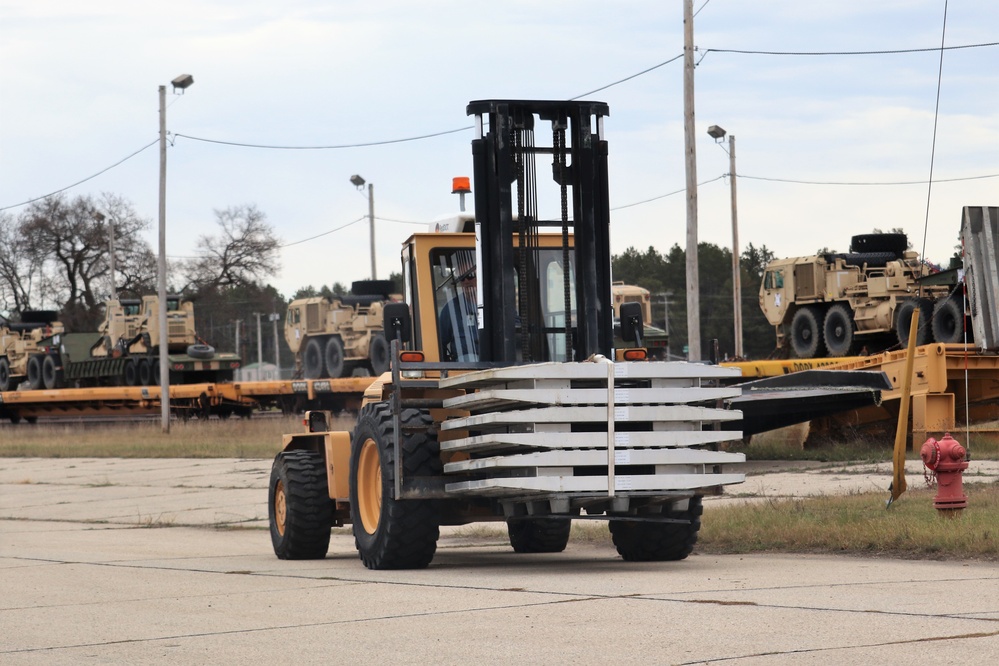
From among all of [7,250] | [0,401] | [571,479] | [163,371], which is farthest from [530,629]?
[7,250]

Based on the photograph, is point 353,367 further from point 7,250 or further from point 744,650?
point 744,650

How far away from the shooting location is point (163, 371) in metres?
36.8

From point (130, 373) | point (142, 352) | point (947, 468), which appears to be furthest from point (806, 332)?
point (130, 373)

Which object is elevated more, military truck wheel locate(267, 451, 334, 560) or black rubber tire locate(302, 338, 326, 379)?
black rubber tire locate(302, 338, 326, 379)

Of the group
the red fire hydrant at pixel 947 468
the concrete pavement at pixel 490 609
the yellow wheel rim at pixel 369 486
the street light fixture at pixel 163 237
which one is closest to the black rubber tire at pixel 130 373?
the street light fixture at pixel 163 237

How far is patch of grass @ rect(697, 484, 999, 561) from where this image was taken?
394 inches

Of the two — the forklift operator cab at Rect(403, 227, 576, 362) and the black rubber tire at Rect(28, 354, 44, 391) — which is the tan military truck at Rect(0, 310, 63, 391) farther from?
the forklift operator cab at Rect(403, 227, 576, 362)

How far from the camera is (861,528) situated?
425 inches

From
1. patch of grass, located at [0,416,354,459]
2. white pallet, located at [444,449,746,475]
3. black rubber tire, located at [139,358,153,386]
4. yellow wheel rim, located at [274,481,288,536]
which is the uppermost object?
black rubber tire, located at [139,358,153,386]

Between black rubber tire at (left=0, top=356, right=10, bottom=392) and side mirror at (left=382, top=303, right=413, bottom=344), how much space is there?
1825 inches

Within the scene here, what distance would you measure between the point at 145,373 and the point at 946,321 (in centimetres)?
2924

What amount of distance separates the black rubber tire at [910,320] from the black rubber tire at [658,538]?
16598 millimetres

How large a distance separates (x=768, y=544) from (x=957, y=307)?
49.4 ft

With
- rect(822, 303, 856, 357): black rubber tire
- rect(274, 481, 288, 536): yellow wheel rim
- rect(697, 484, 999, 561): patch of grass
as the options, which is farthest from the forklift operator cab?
rect(822, 303, 856, 357): black rubber tire
